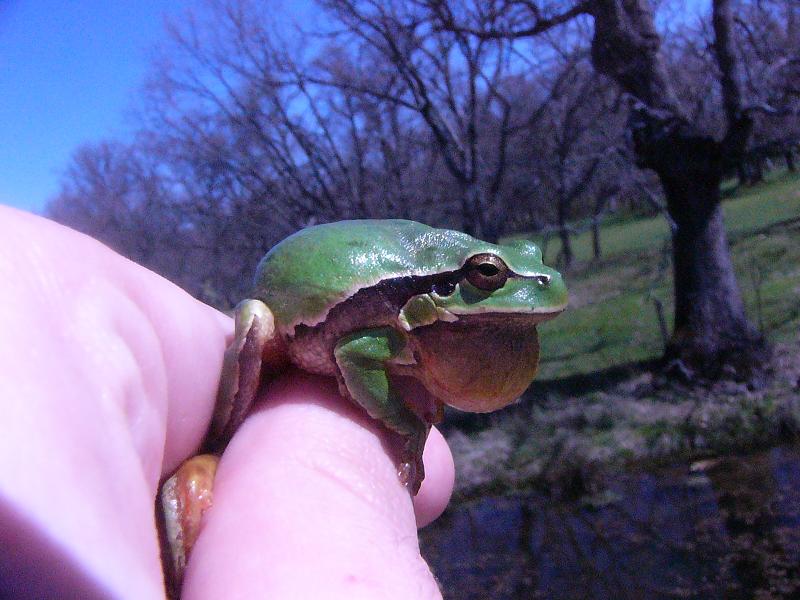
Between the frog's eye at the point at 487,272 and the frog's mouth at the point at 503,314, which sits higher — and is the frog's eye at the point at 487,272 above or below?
above

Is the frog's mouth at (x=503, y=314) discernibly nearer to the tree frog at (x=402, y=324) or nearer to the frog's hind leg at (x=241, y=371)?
the tree frog at (x=402, y=324)

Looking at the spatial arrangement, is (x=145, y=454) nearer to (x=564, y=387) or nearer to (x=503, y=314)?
(x=503, y=314)

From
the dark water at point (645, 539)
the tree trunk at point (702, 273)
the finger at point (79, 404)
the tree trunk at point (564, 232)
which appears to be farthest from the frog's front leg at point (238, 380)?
the tree trunk at point (564, 232)

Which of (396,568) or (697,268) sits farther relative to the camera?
(697,268)

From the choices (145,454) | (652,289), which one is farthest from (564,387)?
(145,454)

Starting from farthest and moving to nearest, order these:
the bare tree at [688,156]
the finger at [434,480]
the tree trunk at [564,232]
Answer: the tree trunk at [564,232] < the bare tree at [688,156] < the finger at [434,480]

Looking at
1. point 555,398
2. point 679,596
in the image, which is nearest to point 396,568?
point 679,596

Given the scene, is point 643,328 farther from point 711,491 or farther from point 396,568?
point 396,568
